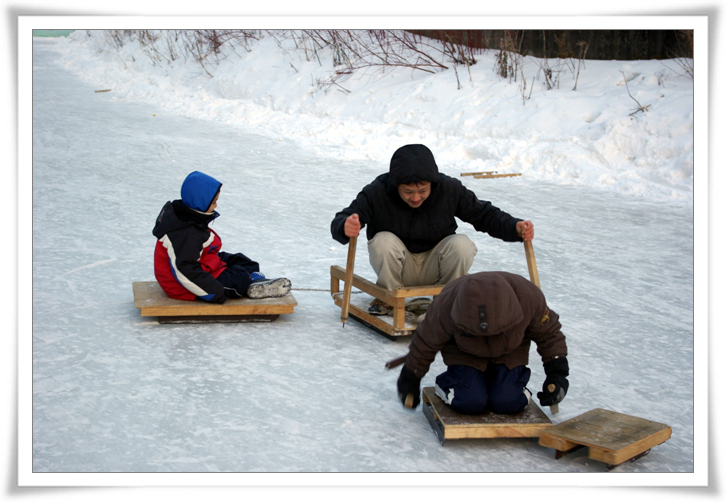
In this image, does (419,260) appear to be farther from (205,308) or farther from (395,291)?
(205,308)

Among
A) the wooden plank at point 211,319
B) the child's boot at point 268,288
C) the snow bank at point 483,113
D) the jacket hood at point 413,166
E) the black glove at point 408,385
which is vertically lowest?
the black glove at point 408,385

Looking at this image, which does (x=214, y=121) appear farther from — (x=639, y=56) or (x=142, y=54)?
(x=142, y=54)

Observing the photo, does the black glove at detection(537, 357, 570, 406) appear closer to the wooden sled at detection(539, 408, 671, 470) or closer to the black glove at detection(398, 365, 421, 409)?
the wooden sled at detection(539, 408, 671, 470)

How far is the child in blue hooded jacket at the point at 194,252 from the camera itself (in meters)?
3.47

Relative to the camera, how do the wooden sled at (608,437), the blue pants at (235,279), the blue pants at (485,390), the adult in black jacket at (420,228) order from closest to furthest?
the wooden sled at (608,437) → the blue pants at (485,390) → the adult in black jacket at (420,228) → the blue pants at (235,279)

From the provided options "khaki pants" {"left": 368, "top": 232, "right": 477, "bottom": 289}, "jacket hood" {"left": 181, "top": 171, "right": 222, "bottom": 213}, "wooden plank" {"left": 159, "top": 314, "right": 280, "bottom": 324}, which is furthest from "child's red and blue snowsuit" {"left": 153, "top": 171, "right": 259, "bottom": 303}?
"khaki pants" {"left": 368, "top": 232, "right": 477, "bottom": 289}

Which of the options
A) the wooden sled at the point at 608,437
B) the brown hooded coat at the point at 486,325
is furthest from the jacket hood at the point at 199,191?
the wooden sled at the point at 608,437

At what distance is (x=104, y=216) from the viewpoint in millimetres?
5609

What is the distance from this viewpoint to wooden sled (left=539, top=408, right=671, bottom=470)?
7.43ft

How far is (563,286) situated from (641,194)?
3228mm

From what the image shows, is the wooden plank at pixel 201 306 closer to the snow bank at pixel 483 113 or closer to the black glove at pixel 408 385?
the black glove at pixel 408 385

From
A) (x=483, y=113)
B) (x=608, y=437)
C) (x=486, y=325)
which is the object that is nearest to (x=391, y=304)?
(x=486, y=325)
